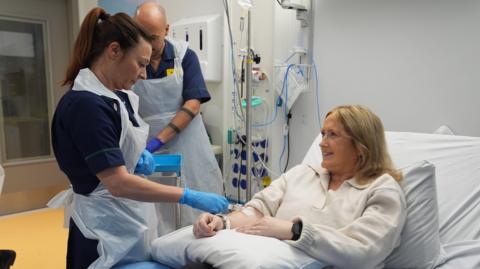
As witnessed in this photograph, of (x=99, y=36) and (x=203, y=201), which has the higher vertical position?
(x=99, y=36)

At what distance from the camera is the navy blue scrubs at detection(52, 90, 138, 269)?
1039 millimetres

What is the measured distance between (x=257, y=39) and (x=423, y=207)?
1781 mm

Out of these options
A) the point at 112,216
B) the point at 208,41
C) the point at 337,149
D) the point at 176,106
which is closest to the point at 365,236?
the point at 337,149

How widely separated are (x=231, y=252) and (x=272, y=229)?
0.61 ft

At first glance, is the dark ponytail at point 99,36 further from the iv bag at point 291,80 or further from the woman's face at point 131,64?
the iv bag at point 291,80

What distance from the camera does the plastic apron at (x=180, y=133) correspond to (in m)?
2.11

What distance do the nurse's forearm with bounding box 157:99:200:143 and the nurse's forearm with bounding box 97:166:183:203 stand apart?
0.93 meters

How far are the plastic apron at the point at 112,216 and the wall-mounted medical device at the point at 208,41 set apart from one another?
1.77m

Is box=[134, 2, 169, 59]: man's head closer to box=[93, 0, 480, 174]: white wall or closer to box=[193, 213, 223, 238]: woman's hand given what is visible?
box=[93, 0, 480, 174]: white wall

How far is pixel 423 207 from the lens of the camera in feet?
4.27

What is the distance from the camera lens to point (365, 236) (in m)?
1.16

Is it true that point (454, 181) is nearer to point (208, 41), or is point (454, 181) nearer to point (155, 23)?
point (155, 23)

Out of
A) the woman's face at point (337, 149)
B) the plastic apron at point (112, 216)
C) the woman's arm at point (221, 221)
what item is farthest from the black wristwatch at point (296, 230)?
the plastic apron at point (112, 216)

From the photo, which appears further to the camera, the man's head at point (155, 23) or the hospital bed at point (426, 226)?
the man's head at point (155, 23)
